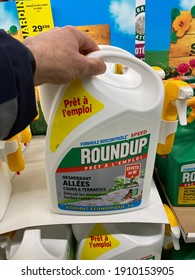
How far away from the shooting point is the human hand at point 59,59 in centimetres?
51

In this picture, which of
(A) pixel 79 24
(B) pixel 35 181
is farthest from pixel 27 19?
(B) pixel 35 181

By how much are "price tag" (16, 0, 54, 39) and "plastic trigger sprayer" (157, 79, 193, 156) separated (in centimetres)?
63

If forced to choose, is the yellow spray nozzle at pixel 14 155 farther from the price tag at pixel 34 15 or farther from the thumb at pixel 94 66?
the price tag at pixel 34 15

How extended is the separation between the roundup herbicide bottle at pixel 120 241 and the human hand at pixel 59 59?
0.44 metres

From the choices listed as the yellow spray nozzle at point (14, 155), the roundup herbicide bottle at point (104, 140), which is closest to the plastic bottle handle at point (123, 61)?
the roundup herbicide bottle at point (104, 140)

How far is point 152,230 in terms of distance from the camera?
75 centimetres

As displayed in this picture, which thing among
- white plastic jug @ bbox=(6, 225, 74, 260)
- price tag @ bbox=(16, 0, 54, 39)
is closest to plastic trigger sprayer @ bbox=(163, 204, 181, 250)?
white plastic jug @ bbox=(6, 225, 74, 260)

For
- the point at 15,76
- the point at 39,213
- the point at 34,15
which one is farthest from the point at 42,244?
the point at 34,15

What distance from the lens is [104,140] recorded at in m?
0.61

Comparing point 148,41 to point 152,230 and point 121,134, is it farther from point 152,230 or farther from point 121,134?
point 152,230

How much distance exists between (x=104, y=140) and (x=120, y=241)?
1.02ft

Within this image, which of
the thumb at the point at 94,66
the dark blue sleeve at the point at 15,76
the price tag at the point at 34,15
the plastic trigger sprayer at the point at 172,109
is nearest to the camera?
the dark blue sleeve at the point at 15,76

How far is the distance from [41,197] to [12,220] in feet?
0.35

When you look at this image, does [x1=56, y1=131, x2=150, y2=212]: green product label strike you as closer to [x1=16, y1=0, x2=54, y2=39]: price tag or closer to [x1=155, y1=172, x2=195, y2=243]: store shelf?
[x1=155, y1=172, x2=195, y2=243]: store shelf
